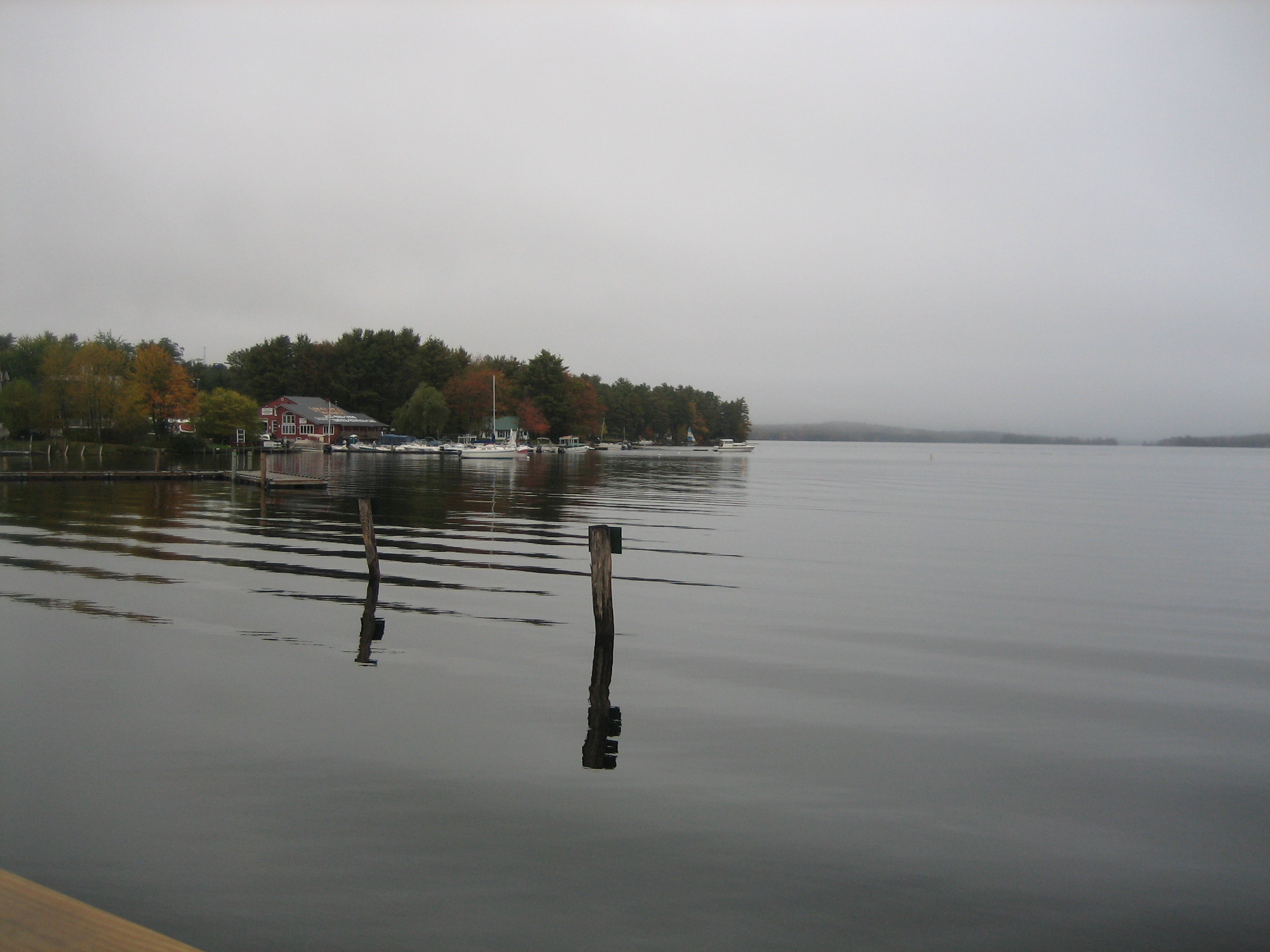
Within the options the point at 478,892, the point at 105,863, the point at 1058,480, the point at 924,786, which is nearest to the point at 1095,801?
the point at 924,786

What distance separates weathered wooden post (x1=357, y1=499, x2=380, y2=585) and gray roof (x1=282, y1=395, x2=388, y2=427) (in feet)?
376

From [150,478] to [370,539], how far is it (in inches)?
1605

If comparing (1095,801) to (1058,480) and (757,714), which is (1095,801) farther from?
(1058,480)

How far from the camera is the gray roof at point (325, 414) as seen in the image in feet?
417

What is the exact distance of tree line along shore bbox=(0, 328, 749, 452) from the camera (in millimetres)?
93812

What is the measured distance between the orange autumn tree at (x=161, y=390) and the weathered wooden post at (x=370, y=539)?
298 ft

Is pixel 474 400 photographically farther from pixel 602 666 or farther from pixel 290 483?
pixel 602 666

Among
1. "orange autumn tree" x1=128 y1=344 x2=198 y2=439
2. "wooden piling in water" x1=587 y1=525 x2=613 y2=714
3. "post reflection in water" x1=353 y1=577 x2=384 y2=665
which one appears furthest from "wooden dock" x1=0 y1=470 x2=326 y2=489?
"orange autumn tree" x1=128 y1=344 x2=198 y2=439

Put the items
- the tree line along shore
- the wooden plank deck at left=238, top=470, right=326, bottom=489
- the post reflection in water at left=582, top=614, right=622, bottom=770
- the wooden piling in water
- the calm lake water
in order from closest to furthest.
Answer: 1. the calm lake water
2. the post reflection in water at left=582, top=614, right=622, bottom=770
3. the wooden piling in water
4. the wooden plank deck at left=238, top=470, right=326, bottom=489
5. the tree line along shore

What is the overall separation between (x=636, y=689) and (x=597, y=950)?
241 inches

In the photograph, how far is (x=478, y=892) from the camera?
670 centimetres

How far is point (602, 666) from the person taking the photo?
12469 millimetres

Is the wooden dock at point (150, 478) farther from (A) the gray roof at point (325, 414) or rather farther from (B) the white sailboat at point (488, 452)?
(A) the gray roof at point (325, 414)

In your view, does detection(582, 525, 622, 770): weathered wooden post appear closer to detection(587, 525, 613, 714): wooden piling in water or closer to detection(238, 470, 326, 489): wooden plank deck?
detection(587, 525, 613, 714): wooden piling in water
